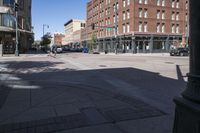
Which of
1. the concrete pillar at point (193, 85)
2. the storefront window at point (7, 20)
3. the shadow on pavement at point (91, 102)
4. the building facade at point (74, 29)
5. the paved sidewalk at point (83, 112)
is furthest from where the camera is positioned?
the building facade at point (74, 29)

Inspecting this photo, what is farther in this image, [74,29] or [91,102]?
[74,29]

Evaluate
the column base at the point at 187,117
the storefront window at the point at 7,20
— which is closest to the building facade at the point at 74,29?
the storefront window at the point at 7,20

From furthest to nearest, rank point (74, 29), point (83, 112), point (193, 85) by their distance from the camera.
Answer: point (74, 29)
point (83, 112)
point (193, 85)

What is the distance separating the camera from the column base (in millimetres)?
2693

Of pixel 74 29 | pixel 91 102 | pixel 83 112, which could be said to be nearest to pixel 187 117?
pixel 83 112

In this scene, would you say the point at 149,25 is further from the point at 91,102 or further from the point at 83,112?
the point at 83,112

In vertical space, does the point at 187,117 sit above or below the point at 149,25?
below

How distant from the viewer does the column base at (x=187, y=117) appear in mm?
2693

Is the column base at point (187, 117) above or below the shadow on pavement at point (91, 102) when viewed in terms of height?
above

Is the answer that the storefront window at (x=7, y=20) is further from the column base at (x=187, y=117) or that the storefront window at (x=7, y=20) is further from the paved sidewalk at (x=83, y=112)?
the column base at (x=187, y=117)

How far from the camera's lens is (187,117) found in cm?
284


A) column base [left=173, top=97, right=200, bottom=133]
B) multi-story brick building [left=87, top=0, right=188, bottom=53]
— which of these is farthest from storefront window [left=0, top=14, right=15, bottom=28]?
column base [left=173, top=97, right=200, bottom=133]

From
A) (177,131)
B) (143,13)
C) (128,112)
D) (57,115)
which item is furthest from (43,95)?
(143,13)

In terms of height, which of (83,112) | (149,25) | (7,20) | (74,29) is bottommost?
(83,112)
